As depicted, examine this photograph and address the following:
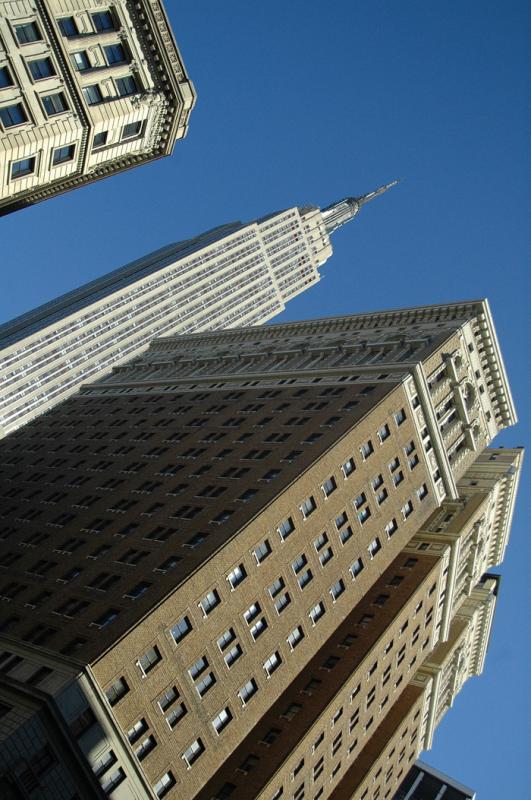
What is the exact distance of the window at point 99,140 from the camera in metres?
51.9

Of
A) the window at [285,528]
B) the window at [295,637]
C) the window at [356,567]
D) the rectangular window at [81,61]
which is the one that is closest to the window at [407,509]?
the window at [356,567]

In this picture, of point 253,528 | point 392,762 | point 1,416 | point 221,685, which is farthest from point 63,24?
point 1,416

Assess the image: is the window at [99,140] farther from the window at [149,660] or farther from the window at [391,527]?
the window at [391,527]

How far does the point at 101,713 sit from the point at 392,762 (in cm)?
4874

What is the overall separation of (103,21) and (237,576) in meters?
39.6

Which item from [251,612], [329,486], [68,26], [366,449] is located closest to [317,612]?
[251,612]

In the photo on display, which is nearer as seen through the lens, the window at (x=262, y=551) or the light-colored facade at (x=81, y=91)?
the light-colored facade at (x=81, y=91)

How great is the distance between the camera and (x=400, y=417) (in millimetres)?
75938

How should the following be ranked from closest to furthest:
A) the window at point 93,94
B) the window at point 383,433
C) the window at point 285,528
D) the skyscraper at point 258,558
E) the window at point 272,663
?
the window at point 93,94
the skyscraper at point 258,558
the window at point 272,663
the window at point 285,528
the window at point 383,433

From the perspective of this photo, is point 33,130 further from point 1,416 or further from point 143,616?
point 1,416

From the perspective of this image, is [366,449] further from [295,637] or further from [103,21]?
[103,21]

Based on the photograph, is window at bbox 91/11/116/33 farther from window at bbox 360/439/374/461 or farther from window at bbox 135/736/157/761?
window at bbox 135/736/157/761

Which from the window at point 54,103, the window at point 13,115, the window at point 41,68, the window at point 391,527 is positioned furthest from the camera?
the window at point 391,527

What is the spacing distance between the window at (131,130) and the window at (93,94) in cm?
401
